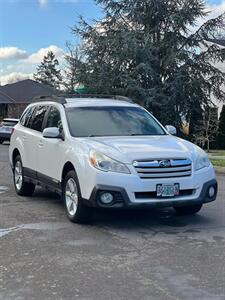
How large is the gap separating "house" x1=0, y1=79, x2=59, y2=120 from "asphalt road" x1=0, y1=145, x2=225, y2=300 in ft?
135

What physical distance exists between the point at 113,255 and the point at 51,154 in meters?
2.81

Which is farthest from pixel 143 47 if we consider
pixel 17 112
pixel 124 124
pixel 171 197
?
pixel 17 112

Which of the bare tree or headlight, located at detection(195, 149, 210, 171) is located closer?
headlight, located at detection(195, 149, 210, 171)

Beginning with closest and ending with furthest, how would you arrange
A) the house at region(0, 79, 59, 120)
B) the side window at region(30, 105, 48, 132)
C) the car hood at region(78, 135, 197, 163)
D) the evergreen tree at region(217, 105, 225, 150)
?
the car hood at region(78, 135, 197, 163), the side window at region(30, 105, 48, 132), the evergreen tree at region(217, 105, 225, 150), the house at region(0, 79, 59, 120)

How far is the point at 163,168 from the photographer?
674cm

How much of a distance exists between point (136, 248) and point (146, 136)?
2257 mm

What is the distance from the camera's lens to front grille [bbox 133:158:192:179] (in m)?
6.66

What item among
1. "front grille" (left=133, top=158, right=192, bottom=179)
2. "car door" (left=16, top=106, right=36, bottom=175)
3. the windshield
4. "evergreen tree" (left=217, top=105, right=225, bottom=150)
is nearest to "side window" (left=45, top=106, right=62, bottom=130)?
the windshield

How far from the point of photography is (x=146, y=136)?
7.77 metres

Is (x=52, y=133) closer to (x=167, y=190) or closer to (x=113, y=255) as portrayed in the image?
(x=167, y=190)

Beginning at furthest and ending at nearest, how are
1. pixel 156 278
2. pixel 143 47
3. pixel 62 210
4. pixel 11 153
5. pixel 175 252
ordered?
1. pixel 143 47
2. pixel 11 153
3. pixel 62 210
4. pixel 175 252
5. pixel 156 278

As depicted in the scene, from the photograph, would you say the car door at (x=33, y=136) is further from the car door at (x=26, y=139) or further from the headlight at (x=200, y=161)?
the headlight at (x=200, y=161)

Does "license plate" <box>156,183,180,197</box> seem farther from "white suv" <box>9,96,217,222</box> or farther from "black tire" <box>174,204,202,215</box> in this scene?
"black tire" <box>174,204,202,215</box>

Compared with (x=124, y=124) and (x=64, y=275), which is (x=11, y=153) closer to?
(x=124, y=124)
